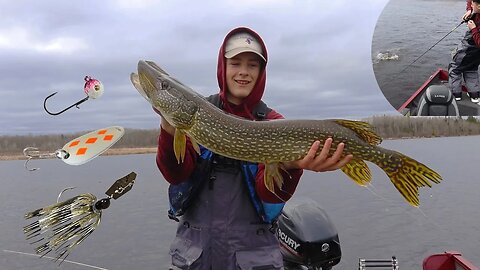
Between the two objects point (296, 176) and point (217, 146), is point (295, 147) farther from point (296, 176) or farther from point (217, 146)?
point (217, 146)

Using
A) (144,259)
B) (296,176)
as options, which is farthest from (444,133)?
(296,176)

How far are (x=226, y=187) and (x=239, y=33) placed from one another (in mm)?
964

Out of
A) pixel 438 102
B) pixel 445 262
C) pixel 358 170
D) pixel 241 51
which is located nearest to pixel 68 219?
pixel 241 51

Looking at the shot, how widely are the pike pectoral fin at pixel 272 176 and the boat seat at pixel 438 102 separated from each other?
2.86m

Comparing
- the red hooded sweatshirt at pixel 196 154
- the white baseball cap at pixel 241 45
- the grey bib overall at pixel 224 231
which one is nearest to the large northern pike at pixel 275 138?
the red hooded sweatshirt at pixel 196 154

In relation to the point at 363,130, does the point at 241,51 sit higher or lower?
higher

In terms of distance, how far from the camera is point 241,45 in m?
2.81

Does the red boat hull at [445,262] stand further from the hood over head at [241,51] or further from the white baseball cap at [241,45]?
the white baseball cap at [241,45]

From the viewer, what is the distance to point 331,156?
264 centimetres

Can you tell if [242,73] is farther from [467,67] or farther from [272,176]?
[467,67]

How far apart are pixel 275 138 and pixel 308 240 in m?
1.58

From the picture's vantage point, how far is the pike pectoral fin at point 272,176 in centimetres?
267

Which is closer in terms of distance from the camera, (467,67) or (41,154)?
(467,67)

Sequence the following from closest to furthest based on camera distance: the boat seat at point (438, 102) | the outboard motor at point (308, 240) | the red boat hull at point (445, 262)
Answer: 1. the outboard motor at point (308, 240)
2. the red boat hull at point (445, 262)
3. the boat seat at point (438, 102)
